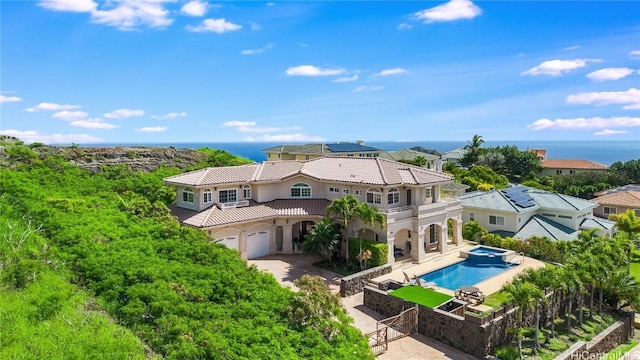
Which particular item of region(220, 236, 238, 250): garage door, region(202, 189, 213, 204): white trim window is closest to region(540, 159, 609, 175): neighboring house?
region(220, 236, 238, 250): garage door

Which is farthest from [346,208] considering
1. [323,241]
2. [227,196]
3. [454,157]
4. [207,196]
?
[454,157]

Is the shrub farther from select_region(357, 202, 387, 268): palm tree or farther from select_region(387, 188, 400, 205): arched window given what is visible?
select_region(387, 188, 400, 205): arched window

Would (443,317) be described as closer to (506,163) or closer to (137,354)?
(137,354)

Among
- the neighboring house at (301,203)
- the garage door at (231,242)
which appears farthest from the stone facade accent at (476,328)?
the garage door at (231,242)

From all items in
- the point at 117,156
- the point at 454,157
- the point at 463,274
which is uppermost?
the point at 117,156

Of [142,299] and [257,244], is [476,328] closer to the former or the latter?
[142,299]

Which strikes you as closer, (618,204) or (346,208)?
(346,208)

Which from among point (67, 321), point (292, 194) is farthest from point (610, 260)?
point (67, 321)
